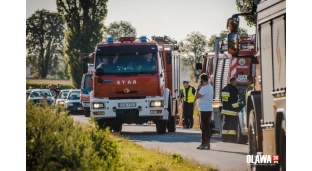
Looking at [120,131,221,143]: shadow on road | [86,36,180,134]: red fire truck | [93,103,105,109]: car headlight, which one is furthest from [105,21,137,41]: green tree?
[93,103,105,109]: car headlight

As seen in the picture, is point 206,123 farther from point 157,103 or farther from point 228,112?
point 157,103

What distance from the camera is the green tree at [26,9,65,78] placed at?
11.9 m

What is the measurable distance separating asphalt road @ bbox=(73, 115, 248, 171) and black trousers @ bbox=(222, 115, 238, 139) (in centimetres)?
20

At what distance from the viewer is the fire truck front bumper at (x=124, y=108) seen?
20.5 metres

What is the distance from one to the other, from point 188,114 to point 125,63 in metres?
4.47

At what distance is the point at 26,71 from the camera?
35.5 ft

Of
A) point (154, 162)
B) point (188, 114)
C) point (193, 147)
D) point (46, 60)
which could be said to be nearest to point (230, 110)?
point (193, 147)

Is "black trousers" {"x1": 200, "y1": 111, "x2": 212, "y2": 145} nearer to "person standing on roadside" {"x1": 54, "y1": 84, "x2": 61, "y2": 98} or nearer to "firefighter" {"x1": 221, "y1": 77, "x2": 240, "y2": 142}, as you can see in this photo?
"firefighter" {"x1": 221, "y1": 77, "x2": 240, "y2": 142}

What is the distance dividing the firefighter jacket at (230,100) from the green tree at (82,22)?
9.35 feet

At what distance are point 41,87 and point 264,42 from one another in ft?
11.9

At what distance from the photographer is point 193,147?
55.4 feet

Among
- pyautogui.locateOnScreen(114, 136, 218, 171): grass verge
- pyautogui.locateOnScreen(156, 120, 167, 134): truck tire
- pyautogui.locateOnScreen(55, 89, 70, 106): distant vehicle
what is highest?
pyautogui.locateOnScreen(55, 89, 70, 106): distant vehicle

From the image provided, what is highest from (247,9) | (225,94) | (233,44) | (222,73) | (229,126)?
(247,9)
